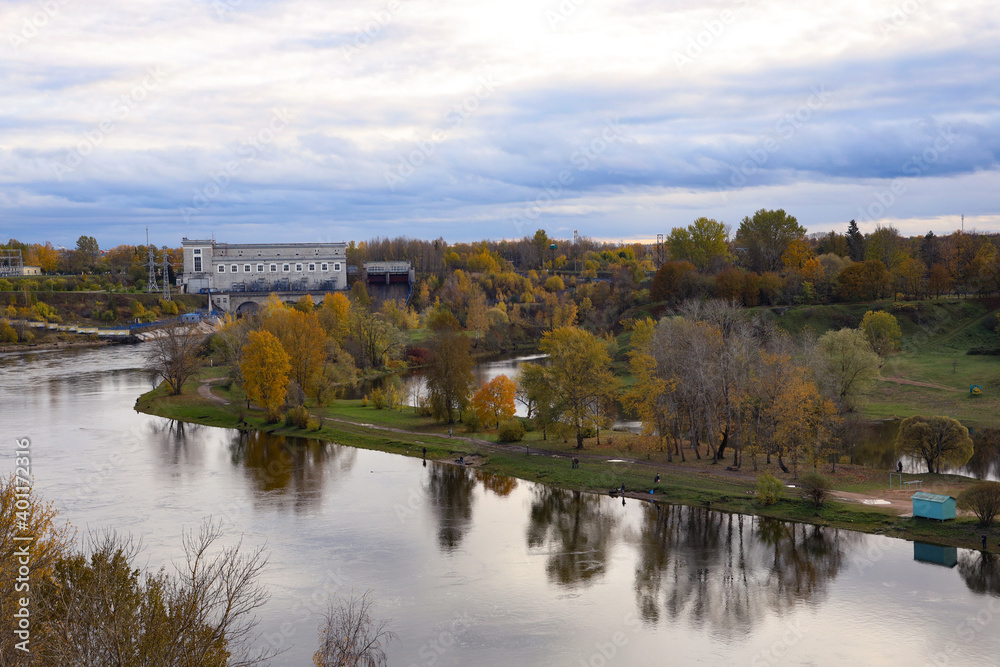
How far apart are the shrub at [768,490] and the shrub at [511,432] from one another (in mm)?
15696

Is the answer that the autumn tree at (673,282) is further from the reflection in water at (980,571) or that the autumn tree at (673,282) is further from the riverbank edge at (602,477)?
the reflection in water at (980,571)

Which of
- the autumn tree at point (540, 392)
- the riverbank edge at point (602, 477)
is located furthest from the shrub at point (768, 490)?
the autumn tree at point (540, 392)

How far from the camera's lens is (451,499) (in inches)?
1400

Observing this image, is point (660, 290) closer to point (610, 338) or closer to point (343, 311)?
point (610, 338)

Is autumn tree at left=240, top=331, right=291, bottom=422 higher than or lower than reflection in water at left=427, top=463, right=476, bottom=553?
higher

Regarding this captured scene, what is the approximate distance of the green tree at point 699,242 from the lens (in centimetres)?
10094

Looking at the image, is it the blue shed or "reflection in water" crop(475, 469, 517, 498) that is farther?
"reflection in water" crop(475, 469, 517, 498)

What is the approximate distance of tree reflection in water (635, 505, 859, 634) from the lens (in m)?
23.8

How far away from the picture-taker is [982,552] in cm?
2739

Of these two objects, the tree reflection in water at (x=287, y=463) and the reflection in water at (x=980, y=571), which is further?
the tree reflection in water at (x=287, y=463)

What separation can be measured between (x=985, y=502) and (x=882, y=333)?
130 feet

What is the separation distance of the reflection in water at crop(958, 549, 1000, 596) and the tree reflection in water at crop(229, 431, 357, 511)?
990 inches

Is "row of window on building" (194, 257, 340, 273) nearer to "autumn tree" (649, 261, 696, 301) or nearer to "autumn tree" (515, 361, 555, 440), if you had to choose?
"autumn tree" (649, 261, 696, 301)

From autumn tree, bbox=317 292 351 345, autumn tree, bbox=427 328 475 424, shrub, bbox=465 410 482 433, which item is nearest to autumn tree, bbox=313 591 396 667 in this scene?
shrub, bbox=465 410 482 433
